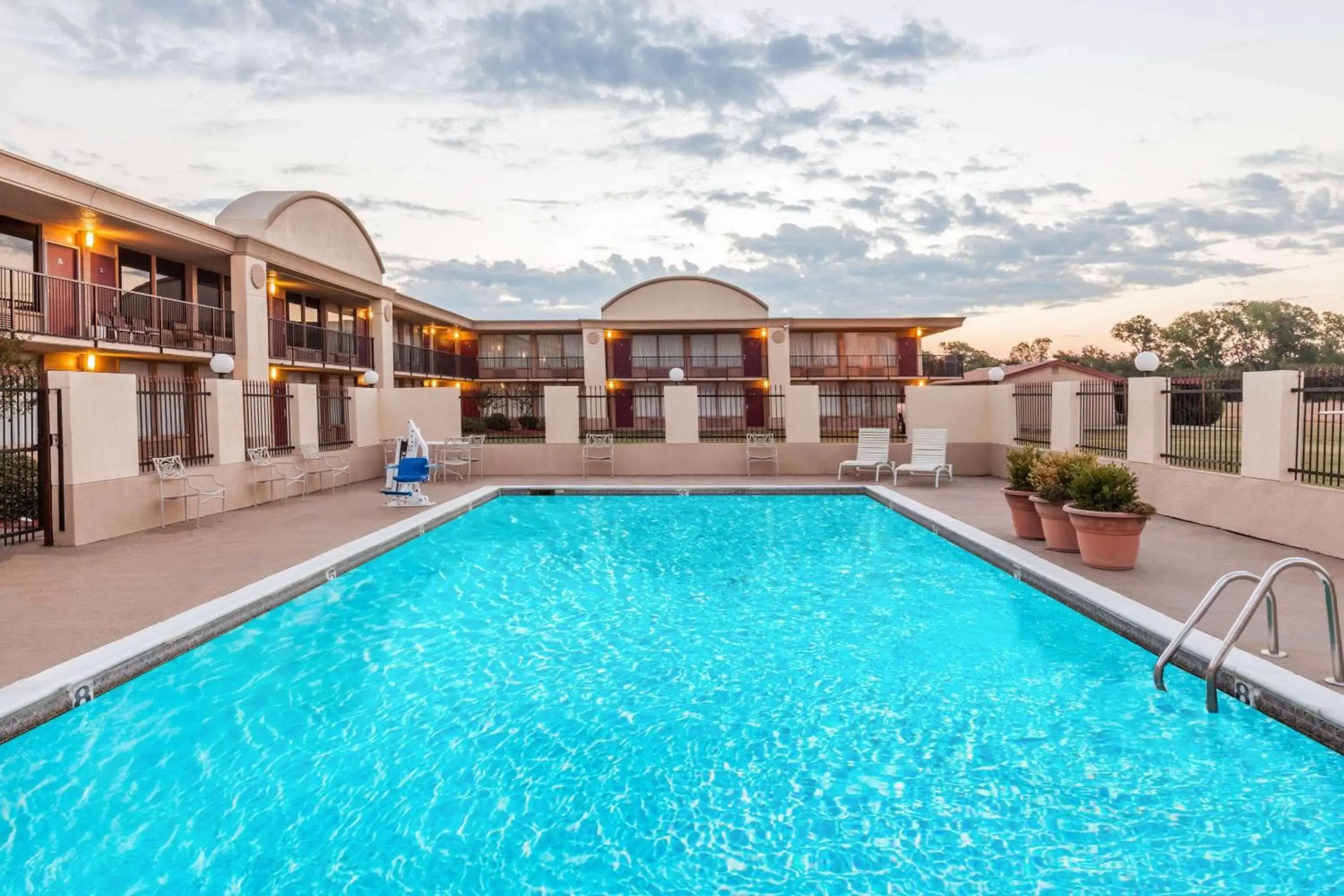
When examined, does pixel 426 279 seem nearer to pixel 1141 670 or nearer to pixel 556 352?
pixel 556 352

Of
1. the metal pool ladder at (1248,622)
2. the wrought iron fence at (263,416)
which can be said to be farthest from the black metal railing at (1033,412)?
the wrought iron fence at (263,416)

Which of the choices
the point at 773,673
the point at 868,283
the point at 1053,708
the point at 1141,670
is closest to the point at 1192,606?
the point at 1141,670

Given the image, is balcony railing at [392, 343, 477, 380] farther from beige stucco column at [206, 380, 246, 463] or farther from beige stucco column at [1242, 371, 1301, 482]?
beige stucco column at [1242, 371, 1301, 482]

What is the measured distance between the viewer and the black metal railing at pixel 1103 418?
11.4 metres

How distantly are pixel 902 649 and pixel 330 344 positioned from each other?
838 inches

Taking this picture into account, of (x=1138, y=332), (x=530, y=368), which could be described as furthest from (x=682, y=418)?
(x=1138, y=332)

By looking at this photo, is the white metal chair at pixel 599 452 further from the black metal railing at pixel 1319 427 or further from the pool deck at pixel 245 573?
the black metal railing at pixel 1319 427

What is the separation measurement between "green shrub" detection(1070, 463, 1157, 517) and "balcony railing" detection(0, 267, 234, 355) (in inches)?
552

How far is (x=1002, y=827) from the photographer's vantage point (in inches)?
132

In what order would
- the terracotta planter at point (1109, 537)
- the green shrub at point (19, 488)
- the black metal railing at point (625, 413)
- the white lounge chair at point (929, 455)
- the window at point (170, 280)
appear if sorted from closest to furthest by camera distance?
the terracotta planter at point (1109, 537), the green shrub at point (19, 488), the white lounge chair at point (929, 455), the window at point (170, 280), the black metal railing at point (625, 413)

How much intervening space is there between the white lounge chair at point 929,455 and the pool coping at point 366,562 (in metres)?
4.80

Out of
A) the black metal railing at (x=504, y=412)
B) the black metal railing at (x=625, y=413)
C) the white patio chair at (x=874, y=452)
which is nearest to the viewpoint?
the white patio chair at (x=874, y=452)

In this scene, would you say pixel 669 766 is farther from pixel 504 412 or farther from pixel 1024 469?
pixel 504 412

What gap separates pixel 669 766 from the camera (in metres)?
3.99
